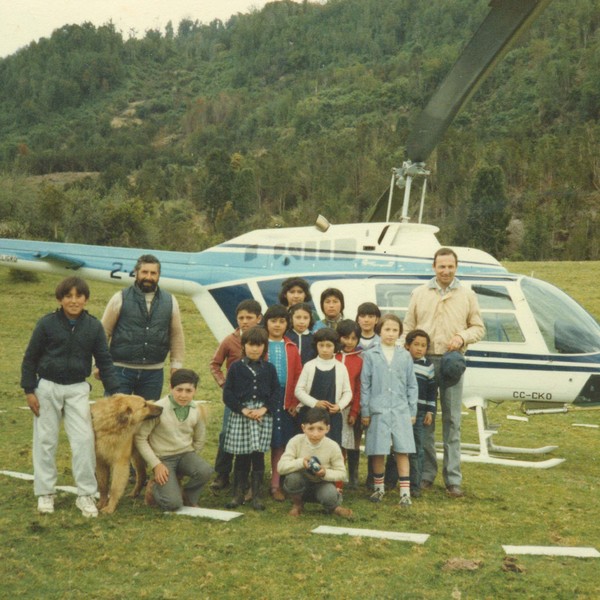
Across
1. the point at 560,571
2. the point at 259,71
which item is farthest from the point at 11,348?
the point at 259,71

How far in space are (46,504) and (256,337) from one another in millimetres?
1671

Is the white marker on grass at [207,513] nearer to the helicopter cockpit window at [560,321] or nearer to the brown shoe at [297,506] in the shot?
the brown shoe at [297,506]

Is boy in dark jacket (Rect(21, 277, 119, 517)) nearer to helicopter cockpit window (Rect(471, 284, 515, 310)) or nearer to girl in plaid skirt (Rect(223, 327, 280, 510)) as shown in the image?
girl in plaid skirt (Rect(223, 327, 280, 510))

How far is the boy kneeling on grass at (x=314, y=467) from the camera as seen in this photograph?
506 centimetres

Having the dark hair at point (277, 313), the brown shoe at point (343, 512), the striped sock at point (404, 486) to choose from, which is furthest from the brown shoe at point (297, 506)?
the dark hair at point (277, 313)

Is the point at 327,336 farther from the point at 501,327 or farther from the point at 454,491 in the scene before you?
the point at 501,327

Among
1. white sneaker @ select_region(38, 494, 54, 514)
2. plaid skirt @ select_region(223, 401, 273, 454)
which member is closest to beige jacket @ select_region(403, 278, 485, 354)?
plaid skirt @ select_region(223, 401, 273, 454)

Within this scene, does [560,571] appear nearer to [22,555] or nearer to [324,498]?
[324,498]

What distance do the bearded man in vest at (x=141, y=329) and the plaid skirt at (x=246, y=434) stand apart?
1.96 feet

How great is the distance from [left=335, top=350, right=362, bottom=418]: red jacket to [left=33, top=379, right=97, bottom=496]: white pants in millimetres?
1804

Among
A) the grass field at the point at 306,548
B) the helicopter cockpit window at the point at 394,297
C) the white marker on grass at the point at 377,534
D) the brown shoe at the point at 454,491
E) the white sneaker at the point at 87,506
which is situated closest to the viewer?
the grass field at the point at 306,548

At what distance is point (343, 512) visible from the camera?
5.09 meters

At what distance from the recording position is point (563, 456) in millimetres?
7793

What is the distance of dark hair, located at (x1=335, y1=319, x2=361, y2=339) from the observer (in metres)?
5.72
